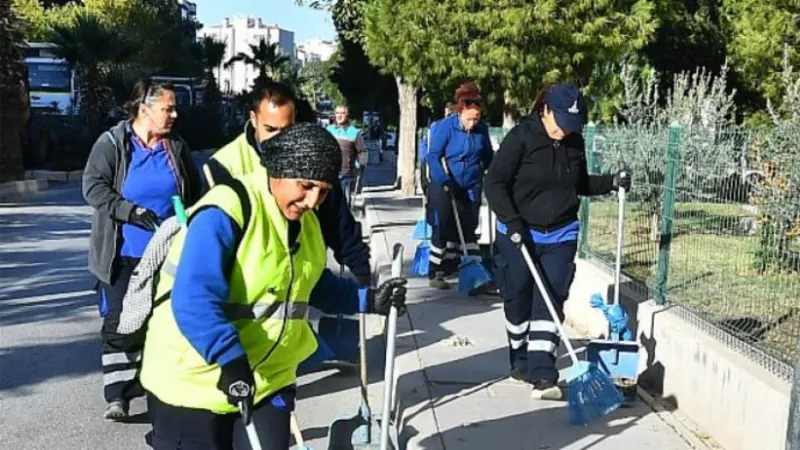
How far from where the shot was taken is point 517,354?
6078mm

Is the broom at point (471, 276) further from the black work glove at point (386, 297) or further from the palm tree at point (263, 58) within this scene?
the palm tree at point (263, 58)

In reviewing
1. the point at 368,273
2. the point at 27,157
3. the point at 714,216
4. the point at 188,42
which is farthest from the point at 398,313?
the point at 188,42

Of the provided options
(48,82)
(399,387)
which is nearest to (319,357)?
(399,387)

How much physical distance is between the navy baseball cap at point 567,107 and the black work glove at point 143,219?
221 cm

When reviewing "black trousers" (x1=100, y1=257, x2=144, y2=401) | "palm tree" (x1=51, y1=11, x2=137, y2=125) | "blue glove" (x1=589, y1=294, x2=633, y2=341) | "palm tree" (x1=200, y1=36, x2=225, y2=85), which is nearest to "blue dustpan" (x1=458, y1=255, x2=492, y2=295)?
"blue glove" (x1=589, y1=294, x2=633, y2=341)

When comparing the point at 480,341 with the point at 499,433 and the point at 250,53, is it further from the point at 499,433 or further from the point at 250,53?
the point at 250,53

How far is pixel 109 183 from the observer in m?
5.30

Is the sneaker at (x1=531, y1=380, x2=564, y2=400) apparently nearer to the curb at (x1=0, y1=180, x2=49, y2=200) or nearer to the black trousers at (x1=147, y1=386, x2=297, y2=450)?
the black trousers at (x1=147, y1=386, x2=297, y2=450)

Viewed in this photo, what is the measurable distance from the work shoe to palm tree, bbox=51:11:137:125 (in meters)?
22.9

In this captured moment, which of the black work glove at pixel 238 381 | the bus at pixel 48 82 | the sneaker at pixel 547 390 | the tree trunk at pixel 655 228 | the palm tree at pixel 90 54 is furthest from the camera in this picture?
the bus at pixel 48 82

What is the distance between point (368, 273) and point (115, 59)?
29.1 metres

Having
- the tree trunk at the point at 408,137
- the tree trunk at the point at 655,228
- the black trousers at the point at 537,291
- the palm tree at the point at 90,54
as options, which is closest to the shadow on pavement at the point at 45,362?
the black trousers at the point at 537,291

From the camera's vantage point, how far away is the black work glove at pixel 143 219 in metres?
5.11

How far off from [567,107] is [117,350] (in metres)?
2.82
